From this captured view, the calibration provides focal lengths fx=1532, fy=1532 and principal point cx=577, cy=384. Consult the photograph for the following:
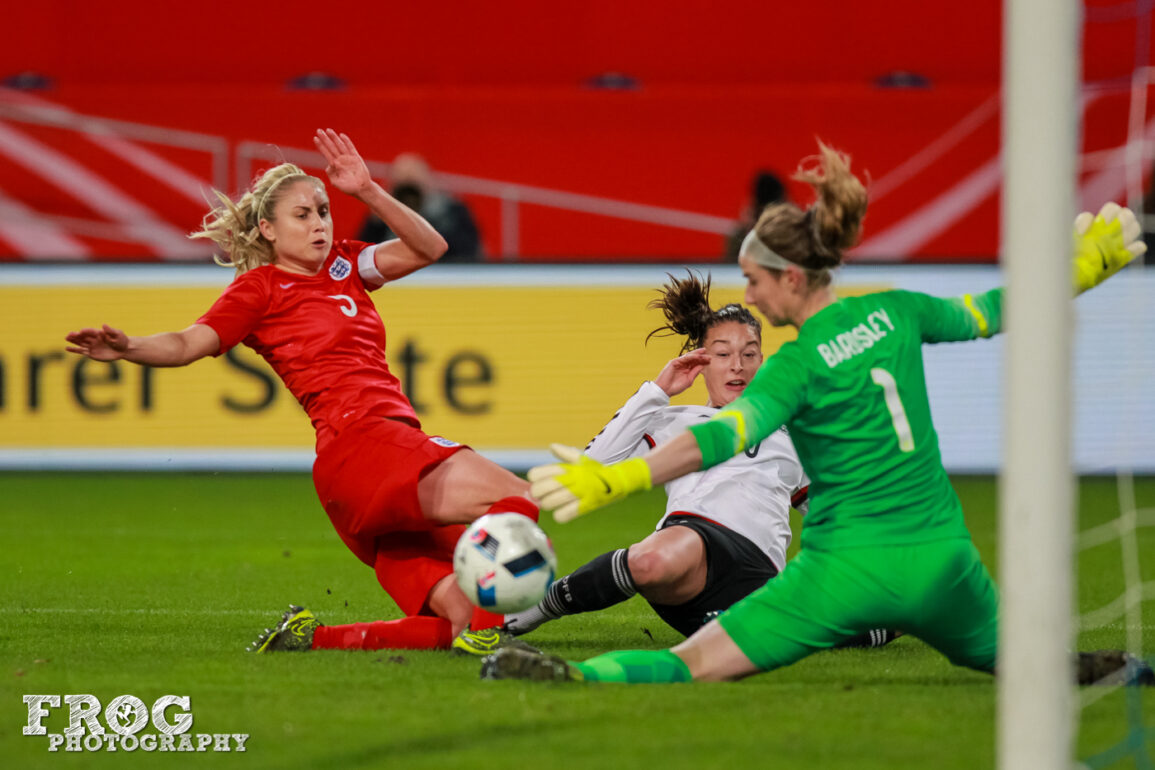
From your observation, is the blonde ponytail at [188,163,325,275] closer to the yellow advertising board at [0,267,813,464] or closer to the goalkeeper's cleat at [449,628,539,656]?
the goalkeeper's cleat at [449,628,539,656]

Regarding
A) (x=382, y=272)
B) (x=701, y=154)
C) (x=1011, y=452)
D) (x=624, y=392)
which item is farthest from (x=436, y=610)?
(x=701, y=154)

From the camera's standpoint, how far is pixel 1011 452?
10.9ft

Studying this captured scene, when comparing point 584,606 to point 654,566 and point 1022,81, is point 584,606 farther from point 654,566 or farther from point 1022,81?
point 1022,81

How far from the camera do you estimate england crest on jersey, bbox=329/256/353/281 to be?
5.96 metres

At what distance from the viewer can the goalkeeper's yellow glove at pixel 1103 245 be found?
16.1 ft

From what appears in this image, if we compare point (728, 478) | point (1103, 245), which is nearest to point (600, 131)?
point (728, 478)

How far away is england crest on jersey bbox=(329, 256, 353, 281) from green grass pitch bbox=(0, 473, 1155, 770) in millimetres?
1430

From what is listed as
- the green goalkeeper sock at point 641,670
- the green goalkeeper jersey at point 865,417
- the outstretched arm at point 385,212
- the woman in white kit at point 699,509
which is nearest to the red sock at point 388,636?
the woman in white kit at point 699,509

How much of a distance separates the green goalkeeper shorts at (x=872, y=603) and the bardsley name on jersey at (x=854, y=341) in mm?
576

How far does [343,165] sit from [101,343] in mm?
1146

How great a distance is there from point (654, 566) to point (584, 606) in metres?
0.40

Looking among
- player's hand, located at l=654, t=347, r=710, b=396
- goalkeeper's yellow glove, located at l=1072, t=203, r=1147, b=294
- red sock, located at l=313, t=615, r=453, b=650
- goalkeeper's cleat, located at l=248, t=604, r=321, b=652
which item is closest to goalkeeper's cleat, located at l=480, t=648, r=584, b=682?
red sock, located at l=313, t=615, r=453, b=650

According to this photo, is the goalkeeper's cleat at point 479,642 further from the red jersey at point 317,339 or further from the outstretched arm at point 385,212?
the outstretched arm at point 385,212

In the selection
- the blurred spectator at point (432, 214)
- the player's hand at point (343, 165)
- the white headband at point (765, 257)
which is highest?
the blurred spectator at point (432, 214)
